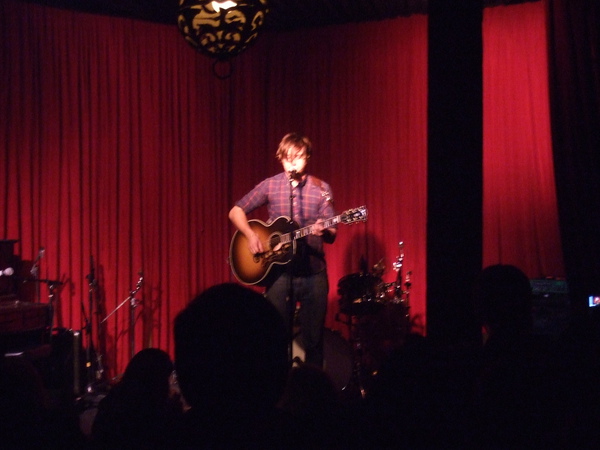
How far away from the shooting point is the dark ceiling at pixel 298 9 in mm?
6094

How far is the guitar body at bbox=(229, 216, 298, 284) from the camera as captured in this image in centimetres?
452

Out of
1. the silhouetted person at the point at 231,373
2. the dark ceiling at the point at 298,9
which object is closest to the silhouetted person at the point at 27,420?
the silhouetted person at the point at 231,373

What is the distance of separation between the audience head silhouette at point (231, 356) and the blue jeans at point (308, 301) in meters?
3.19

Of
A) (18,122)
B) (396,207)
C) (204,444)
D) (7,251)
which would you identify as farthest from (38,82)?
(204,444)

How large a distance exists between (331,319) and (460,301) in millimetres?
3407

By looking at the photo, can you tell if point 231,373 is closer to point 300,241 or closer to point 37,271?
point 300,241

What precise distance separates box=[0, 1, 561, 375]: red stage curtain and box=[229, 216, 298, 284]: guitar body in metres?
1.78

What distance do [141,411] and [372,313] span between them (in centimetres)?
394

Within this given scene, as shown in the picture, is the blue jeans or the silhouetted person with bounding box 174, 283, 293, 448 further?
the blue jeans

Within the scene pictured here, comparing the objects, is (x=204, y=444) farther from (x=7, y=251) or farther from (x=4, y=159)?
(x=4, y=159)

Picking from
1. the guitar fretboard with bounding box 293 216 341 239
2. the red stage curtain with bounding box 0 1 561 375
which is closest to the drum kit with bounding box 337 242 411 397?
the red stage curtain with bounding box 0 1 561 375

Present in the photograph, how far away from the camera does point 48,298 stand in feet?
19.4

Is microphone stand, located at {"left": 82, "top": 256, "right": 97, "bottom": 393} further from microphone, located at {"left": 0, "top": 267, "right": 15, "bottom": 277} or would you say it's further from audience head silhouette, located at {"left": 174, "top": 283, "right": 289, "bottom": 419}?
audience head silhouette, located at {"left": 174, "top": 283, "right": 289, "bottom": 419}


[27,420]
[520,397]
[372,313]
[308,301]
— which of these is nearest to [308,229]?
[308,301]
